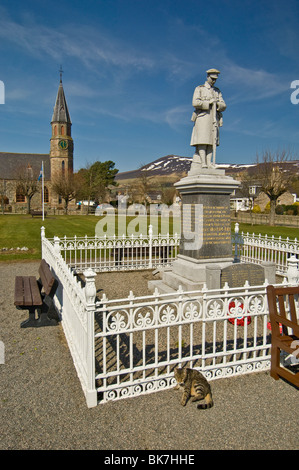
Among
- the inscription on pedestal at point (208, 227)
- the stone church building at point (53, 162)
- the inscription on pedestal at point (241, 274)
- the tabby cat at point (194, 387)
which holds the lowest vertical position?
the tabby cat at point (194, 387)

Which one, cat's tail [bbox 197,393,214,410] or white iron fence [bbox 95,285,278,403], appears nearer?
cat's tail [bbox 197,393,214,410]

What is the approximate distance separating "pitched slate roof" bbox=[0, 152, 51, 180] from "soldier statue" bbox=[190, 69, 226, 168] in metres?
61.9

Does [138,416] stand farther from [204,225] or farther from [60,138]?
[60,138]

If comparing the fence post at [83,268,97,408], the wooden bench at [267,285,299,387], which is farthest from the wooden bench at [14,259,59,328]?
the wooden bench at [267,285,299,387]

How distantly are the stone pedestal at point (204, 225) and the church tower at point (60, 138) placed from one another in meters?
60.5

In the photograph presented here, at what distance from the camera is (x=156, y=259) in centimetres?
1277

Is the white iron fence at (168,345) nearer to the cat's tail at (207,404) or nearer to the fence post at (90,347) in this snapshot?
the fence post at (90,347)

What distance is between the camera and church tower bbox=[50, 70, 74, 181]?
65.4 meters

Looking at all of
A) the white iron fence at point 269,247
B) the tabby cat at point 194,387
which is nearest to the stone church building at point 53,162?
the white iron fence at point 269,247

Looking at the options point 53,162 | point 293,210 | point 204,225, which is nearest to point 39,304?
point 204,225

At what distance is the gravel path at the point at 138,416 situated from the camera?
125 inches

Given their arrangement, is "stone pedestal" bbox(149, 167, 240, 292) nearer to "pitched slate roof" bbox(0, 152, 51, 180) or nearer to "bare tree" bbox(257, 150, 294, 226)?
"bare tree" bbox(257, 150, 294, 226)

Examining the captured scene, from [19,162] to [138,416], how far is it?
232 ft
